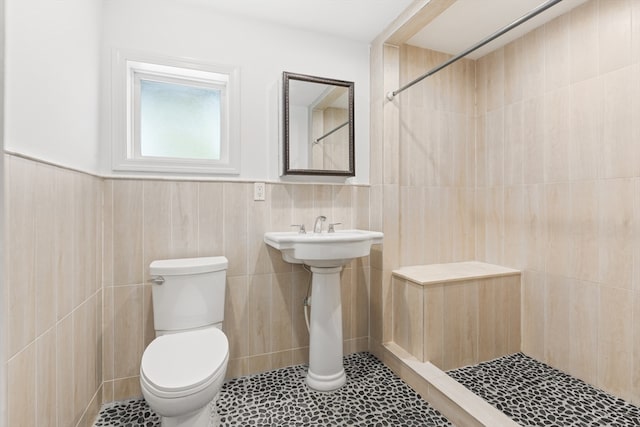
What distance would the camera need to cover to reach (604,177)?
179 centimetres

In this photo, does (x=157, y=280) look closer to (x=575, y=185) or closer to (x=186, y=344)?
(x=186, y=344)

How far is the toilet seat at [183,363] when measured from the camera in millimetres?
1123

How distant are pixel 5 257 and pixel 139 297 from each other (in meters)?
0.99

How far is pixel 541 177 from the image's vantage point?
2121 millimetres

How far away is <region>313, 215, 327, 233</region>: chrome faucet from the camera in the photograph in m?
2.04

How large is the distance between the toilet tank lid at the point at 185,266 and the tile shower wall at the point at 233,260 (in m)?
0.11

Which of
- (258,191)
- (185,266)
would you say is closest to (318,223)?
(258,191)

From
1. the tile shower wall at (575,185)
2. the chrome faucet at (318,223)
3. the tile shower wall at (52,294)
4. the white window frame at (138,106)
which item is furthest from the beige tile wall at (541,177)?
the tile shower wall at (52,294)

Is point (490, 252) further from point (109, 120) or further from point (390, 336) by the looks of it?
point (109, 120)

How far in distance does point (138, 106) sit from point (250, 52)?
741mm

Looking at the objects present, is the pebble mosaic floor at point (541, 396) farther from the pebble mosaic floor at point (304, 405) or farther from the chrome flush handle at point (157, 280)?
the chrome flush handle at point (157, 280)

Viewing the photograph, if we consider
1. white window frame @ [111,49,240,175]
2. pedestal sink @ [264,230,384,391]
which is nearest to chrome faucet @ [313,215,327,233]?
pedestal sink @ [264,230,384,391]

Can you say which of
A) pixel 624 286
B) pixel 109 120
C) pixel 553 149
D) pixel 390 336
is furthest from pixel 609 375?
pixel 109 120

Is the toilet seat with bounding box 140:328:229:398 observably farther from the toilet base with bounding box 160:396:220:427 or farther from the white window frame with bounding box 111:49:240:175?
the white window frame with bounding box 111:49:240:175
